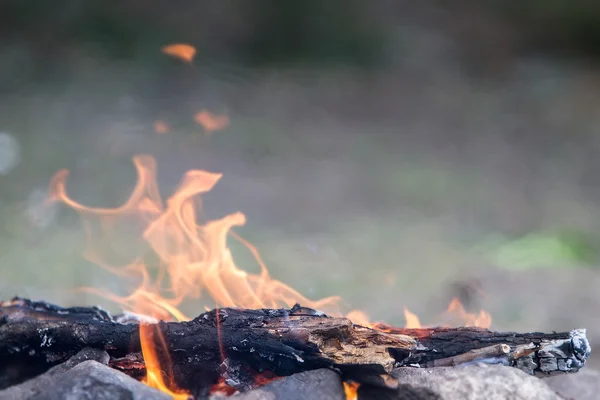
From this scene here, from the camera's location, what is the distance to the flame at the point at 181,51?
519cm

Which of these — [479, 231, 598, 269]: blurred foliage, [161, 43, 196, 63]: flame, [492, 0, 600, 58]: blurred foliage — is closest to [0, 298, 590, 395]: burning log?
[479, 231, 598, 269]: blurred foliage

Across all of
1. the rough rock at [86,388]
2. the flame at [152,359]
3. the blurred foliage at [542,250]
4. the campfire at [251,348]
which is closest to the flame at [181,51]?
the blurred foliage at [542,250]

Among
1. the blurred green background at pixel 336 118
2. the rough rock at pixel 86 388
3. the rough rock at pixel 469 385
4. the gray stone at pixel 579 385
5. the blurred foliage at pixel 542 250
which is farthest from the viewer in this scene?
the blurred green background at pixel 336 118

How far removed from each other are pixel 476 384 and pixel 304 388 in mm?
525

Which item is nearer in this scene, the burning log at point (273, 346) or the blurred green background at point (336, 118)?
the burning log at point (273, 346)

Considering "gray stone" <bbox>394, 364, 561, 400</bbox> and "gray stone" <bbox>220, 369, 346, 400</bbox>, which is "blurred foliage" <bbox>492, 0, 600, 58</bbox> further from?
"gray stone" <bbox>220, 369, 346, 400</bbox>

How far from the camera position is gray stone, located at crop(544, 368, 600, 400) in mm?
2305

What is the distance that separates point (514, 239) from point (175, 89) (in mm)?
3575

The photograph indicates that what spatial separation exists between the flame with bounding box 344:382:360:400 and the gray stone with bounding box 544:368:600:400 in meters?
1.12

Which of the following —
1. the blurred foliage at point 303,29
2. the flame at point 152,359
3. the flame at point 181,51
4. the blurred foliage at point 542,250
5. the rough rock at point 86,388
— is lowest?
the rough rock at point 86,388

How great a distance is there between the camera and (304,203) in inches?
197

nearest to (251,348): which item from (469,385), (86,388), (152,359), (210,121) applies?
(152,359)

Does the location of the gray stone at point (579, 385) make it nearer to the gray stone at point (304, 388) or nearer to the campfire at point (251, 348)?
the campfire at point (251, 348)

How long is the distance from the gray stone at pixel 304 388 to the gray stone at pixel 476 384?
21 cm
